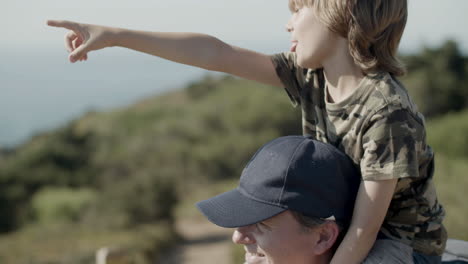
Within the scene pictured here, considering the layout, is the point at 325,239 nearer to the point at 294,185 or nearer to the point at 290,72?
the point at 294,185

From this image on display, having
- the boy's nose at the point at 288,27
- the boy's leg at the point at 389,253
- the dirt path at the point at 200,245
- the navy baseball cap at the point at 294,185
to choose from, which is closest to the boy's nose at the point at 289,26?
the boy's nose at the point at 288,27

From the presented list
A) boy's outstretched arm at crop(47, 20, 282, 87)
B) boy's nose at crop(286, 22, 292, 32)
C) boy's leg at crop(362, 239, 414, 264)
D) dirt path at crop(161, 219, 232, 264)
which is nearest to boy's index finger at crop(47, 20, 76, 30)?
boy's outstretched arm at crop(47, 20, 282, 87)

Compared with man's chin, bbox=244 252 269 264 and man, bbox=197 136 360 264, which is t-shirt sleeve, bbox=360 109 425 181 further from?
man's chin, bbox=244 252 269 264

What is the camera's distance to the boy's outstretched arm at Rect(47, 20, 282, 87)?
207cm

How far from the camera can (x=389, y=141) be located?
181 centimetres

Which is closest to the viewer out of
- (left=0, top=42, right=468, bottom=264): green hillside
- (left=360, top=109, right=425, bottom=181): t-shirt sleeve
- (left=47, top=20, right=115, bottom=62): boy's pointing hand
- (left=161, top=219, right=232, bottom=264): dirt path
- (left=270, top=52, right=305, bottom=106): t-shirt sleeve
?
(left=360, top=109, right=425, bottom=181): t-shirt sleeve

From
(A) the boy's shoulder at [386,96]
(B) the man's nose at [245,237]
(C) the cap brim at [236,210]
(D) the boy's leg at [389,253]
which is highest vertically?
(A) the boy's shoulder at [386,96]

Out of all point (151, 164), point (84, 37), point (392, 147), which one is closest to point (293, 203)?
point (392, 147)

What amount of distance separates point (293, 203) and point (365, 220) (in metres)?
0.23

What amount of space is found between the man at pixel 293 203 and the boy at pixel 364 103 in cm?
7

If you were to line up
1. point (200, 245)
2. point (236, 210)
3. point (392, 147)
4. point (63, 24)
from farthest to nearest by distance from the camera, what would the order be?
point (200, 245) < point (63, 24) < point (236, 210) < point (392, 147)

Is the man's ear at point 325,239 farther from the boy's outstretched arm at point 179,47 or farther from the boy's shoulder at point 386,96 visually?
the boy's outstretched arm at point 179,47

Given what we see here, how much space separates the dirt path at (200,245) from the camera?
46.1 ft

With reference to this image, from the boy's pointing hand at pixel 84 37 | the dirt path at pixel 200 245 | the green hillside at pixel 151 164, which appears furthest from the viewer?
the dirt path at pixel 200 245
